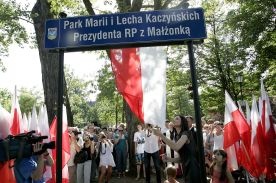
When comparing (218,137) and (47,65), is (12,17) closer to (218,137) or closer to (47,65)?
(47,65)

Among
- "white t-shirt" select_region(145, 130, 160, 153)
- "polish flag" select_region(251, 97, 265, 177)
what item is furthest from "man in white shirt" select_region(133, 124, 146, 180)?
"polish flag" select_region(251, 97, 265, 177)

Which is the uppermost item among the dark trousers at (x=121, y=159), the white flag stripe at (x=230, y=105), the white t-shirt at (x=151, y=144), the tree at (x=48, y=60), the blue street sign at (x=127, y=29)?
the tree at (x=48, y=60)

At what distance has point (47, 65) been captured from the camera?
13547 millimetres

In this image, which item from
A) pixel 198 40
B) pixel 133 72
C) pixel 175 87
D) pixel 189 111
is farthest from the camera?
pixel 189 111

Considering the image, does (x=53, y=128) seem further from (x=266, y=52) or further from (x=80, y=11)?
(x=266, y=52)

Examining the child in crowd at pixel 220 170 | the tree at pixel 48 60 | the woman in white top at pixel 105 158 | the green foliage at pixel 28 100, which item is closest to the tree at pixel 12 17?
the tree at pixel 48 60

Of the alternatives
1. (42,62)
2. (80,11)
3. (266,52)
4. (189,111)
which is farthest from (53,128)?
(189,111)

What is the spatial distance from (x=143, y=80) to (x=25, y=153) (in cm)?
217

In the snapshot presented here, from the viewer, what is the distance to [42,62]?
44.9 ft

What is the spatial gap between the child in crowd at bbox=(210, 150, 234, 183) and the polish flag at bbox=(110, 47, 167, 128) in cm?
167

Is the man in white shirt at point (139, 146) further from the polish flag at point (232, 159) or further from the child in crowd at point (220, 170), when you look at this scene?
the child in crowd at point (220, 170)

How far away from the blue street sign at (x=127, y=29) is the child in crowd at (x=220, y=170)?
2315 millimetres

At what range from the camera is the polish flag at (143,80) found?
5.62 m

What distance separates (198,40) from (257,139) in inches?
153
